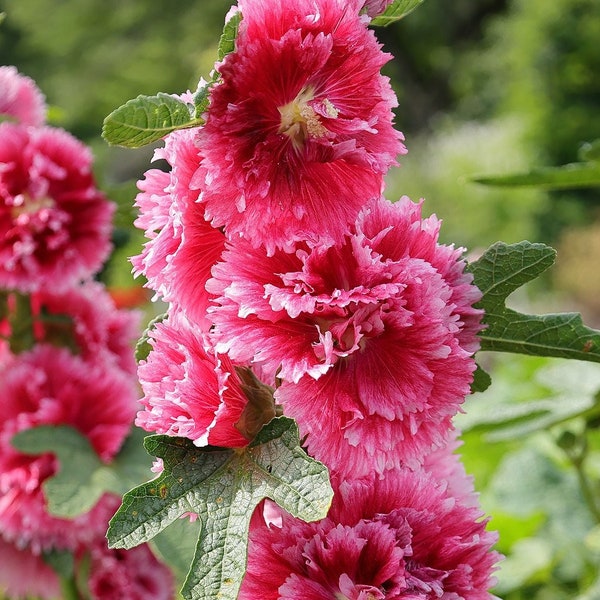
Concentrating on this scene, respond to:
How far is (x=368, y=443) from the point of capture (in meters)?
0.52

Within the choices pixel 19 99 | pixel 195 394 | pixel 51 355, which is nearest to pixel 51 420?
pixel 51 355

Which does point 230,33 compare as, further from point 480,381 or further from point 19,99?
point 19,99

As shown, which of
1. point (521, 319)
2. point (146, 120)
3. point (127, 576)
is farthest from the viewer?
point (127, 576)

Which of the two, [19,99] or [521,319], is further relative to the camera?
[19,99]

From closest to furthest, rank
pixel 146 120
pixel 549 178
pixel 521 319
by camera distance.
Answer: pixel 146 120 < pixel 521 319 < pixel 549 178

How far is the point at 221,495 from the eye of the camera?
526 millimetres

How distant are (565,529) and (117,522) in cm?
101

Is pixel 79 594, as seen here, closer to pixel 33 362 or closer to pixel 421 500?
pixel 33 362

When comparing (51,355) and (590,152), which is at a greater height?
(590,152)

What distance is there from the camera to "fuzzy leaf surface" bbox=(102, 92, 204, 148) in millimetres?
481

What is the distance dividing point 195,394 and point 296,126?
0.51 ft

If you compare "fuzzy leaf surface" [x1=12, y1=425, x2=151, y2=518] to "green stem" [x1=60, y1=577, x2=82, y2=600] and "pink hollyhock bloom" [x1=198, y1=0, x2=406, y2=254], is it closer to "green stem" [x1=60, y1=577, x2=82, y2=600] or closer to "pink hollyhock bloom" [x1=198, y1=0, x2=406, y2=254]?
"green stem" [x1=60, y1=577, x2=82, y2=600]

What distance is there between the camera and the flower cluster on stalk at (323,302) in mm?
506

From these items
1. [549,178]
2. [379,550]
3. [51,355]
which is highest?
[549,178]
